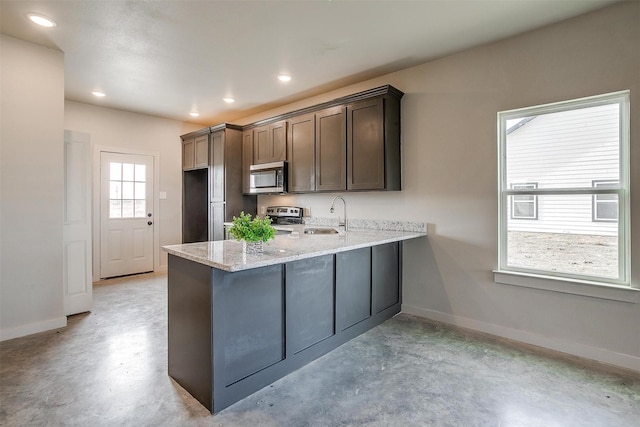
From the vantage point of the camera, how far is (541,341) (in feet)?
9.16

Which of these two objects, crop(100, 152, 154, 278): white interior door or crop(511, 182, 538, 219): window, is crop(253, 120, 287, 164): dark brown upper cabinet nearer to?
crop(100, 152, 154, 278): white interior door

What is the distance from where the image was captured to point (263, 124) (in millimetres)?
4828

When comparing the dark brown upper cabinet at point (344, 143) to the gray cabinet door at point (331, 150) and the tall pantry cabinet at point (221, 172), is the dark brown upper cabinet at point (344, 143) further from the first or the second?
the tall pantry cabinet at point (221, 172)

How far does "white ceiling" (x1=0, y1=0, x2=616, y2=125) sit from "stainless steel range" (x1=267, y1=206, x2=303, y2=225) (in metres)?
1.71

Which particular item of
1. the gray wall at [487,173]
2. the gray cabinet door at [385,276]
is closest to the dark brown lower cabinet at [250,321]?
the gray cabinet door at [385,276]

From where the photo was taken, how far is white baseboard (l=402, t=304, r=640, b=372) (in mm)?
2459

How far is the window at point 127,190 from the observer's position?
5262 millimetres

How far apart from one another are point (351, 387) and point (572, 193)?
239 cm

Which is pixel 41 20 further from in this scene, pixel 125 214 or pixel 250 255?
pixel 125 214

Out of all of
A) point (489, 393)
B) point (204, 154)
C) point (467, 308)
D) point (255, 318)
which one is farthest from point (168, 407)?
point (204, 154)

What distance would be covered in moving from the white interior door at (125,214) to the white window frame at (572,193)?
17.5 ft

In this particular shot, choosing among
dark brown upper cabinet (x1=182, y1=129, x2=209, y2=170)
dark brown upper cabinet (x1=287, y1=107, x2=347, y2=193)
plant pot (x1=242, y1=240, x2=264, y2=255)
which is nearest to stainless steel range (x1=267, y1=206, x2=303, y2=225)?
dark brown upper cabinet (x1=287, y1=107, x2=347, y2=193)

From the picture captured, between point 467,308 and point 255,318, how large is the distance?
2.22 meters

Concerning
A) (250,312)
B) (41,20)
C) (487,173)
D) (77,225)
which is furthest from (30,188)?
(487,173)
